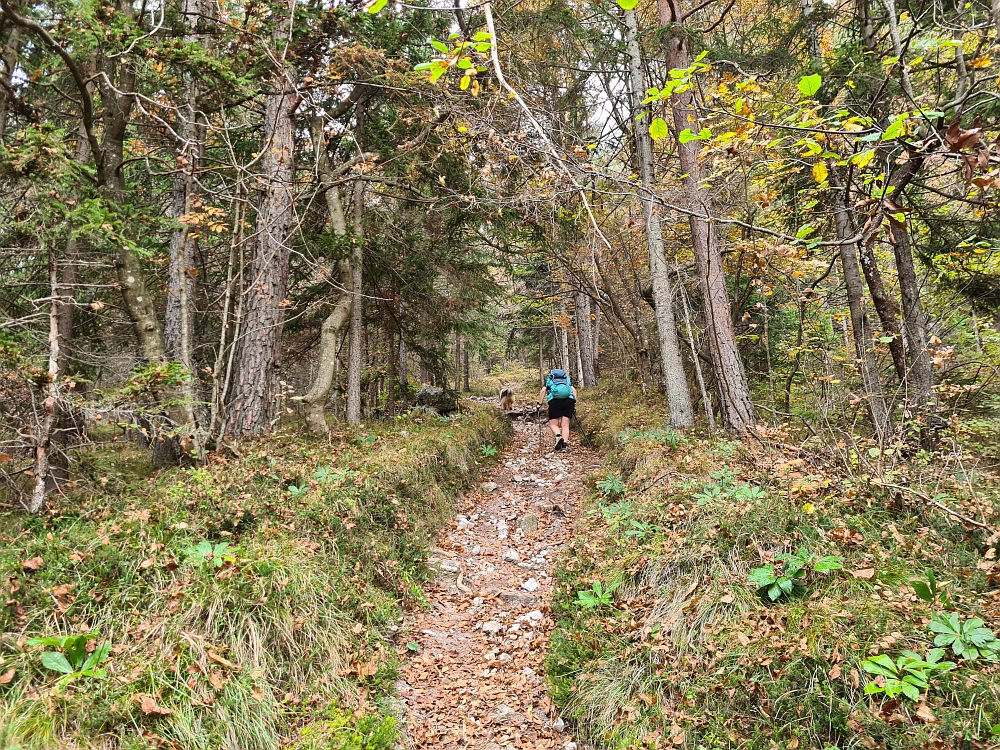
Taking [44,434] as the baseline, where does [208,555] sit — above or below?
below

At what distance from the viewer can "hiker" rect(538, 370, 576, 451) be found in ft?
38.4

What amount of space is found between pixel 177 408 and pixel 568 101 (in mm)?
10294

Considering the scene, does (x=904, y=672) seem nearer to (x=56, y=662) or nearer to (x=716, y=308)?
(x=56, y=662)

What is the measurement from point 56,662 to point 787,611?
5100mm

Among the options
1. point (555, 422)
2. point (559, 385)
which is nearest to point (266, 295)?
point (559, 385)

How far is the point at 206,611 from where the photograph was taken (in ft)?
12.4

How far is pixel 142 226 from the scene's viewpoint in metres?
6.62

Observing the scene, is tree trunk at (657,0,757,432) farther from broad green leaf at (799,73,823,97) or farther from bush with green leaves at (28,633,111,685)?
bush with green leaves at (28,633,111,685)

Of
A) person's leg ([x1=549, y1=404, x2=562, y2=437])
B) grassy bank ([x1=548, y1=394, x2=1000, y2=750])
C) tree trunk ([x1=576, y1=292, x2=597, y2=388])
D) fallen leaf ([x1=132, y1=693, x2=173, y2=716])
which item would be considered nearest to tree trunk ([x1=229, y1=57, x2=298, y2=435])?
fallen leaf ([x1=132, y1=693, x2=173, y2=716])

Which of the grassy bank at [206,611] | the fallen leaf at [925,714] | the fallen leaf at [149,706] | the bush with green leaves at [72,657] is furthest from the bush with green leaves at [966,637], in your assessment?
the bush with green leaves at [72,657]

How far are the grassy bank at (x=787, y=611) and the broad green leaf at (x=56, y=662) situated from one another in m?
3.58

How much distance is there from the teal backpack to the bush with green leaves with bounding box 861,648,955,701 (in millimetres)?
8830

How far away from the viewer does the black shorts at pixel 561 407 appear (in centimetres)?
1197

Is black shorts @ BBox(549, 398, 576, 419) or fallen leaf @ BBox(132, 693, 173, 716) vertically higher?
black shorts @ BBox(549, 398, 576, 419)
